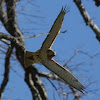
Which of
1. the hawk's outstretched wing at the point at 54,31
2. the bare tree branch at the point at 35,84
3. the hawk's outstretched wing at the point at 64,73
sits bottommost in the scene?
the bare tree branch at the point at 35,84

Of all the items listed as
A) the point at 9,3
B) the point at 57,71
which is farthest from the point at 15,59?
the point at 57,71

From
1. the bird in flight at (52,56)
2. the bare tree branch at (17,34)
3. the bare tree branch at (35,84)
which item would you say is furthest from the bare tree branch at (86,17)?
the bird in flight at (52,56)

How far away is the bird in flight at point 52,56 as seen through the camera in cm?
270

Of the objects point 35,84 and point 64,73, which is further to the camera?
point 35,84

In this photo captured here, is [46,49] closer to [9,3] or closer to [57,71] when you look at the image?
[57,71]

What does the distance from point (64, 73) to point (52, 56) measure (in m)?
0.20

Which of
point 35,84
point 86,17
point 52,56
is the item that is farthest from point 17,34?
point 52,56

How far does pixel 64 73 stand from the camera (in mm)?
2748

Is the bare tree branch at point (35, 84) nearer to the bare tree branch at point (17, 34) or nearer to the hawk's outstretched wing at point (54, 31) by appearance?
the bare tree branch at point (17, 34)

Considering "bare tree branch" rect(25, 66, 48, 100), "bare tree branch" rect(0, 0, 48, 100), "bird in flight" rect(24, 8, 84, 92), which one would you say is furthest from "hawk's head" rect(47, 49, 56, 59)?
"bare tree branch" rect(25, 66, 48, 100)

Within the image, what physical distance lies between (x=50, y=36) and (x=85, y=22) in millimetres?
2627

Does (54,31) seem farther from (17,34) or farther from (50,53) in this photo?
(17,34)

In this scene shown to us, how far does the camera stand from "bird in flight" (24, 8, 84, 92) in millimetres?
2695

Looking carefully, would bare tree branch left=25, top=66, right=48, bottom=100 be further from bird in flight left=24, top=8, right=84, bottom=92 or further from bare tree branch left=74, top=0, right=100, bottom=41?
bird in flight left=24, top=8, right=84, bottom=92
